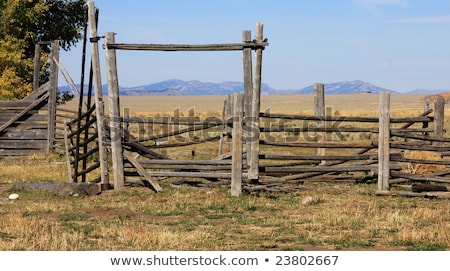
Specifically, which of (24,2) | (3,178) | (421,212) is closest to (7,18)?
(24,2)

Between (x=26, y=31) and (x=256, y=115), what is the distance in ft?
60.6

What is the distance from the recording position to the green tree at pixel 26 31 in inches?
1021

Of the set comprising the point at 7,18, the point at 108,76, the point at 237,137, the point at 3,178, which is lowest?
the point at 3,178

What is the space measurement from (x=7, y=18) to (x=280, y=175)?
1659 cm

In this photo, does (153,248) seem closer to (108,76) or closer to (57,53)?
(108,76)

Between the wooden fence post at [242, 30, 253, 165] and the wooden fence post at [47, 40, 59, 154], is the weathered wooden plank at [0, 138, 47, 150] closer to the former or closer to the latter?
the wooden fence post at [47, 40, 59, 154]

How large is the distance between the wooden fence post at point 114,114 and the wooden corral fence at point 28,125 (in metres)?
9.50

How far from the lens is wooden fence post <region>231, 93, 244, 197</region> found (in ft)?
38.5

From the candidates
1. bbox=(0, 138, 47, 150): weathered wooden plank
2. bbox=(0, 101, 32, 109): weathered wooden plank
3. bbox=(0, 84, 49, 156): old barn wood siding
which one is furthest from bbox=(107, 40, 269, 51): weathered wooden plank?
bbox=(0, 138, 47, 150): weathered wooden plank

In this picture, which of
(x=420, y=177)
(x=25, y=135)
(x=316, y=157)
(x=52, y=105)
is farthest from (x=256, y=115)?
(x=25, y=135)

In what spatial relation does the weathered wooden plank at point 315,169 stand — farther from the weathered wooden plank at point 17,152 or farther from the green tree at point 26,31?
the green tree at point 26,31

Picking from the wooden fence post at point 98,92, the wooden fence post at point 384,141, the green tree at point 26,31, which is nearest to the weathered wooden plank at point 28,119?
the green tree at point 26,31

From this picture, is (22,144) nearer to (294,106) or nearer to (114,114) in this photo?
(114,114)

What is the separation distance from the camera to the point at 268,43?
12.1 m
